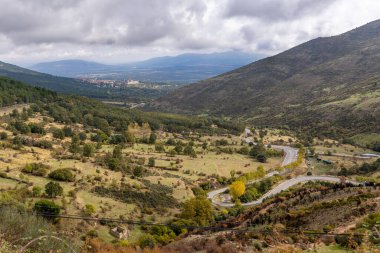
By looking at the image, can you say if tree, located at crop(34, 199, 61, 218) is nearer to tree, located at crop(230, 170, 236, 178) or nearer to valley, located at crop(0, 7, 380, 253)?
valley, located at crop(0, 7, 380, 253)

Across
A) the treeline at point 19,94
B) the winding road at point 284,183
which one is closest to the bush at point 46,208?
the winding road at point 284,183

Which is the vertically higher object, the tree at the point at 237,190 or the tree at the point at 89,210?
the tree at the point at 89,210

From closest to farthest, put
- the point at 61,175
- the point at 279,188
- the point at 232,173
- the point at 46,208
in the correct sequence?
1. the point at 46,208
2. the point at 61,175
3. the point at 279,188
4. the point at 232,173

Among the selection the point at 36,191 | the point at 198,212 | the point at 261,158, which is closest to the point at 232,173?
the point at 261,158

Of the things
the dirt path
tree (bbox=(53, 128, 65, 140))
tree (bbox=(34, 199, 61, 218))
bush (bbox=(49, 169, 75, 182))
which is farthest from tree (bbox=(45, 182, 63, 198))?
the dirt path

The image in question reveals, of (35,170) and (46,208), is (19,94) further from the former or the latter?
(46,208)

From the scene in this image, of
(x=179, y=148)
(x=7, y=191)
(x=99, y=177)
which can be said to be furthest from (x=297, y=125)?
(x=7, y=191)

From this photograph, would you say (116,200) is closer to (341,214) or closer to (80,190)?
(80,190)

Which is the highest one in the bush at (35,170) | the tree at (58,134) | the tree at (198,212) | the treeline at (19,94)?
the treeline at (19,94)

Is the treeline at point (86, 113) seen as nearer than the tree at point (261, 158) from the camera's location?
No

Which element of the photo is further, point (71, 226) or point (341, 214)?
point (71, 226)

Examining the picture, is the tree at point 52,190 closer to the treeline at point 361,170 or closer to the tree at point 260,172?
the tree at point 260,172
